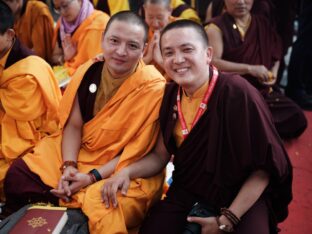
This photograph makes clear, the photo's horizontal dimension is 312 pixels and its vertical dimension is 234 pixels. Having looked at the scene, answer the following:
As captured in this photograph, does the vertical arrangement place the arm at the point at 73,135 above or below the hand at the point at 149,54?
below

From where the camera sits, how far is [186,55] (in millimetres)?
2008

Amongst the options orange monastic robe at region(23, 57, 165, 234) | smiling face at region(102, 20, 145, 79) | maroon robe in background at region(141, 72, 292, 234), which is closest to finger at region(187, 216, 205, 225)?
maroon robe in background at region(141, 72, 292, 234)

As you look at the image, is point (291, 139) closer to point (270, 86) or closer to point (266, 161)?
point (270, 86)

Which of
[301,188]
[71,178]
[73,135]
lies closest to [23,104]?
[73,135]

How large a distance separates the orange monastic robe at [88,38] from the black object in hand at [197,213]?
86.6 inches

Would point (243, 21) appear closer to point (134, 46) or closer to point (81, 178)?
point (134, 46)

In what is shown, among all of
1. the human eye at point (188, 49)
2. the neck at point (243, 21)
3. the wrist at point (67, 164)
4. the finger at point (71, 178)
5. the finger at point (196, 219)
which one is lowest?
the finger at point (196, 219)

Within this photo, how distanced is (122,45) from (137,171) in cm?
73

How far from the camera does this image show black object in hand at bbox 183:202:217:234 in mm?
1969

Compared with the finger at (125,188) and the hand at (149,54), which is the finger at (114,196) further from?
the hand at (149,54)

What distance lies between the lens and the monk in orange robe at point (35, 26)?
165 inches

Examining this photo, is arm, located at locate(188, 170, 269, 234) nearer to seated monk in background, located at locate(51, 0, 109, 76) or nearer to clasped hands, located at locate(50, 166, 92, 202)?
clasped hands, located at locate(50, 166, 92, 202)

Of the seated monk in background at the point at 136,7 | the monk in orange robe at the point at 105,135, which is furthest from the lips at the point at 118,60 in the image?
the seated monk in background at the point at 136,7

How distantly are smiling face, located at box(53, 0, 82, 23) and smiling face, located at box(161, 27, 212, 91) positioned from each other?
80.7 inches
